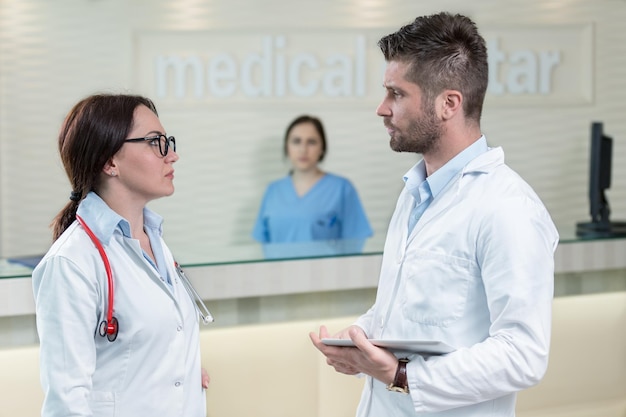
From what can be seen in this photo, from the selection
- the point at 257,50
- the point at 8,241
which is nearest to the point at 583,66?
the point at 257,50

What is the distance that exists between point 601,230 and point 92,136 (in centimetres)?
237

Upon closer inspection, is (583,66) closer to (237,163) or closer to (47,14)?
(237,163)

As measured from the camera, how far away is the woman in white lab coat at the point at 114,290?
58.9 inches

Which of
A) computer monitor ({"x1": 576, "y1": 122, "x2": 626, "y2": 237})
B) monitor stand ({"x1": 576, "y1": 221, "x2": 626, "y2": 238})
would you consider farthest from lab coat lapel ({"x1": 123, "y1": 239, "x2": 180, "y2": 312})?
computer monitor ({"x1": 576, "y1": 122, "x2": 626, "y2": 237})

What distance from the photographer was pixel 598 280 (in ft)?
9.95

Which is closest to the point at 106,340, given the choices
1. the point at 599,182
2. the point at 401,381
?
the point at 401,381

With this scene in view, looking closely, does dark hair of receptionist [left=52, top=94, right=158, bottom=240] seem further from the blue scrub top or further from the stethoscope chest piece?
the blue scrub top

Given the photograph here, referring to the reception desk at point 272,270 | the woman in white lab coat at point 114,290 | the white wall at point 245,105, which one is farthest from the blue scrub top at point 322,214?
the woman in white lab coat at point 114,290

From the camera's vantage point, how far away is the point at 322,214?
4484 millimetres

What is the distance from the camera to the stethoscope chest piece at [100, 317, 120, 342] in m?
1.53

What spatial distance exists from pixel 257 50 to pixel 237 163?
0.67m

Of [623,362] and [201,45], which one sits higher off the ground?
[201,45]

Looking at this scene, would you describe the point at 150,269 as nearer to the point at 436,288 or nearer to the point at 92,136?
the point at 92,136

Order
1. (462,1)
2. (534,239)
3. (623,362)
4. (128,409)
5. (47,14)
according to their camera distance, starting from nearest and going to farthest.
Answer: (534,239) < (128,409) < (623,362) < (47,14) < (462,1)
